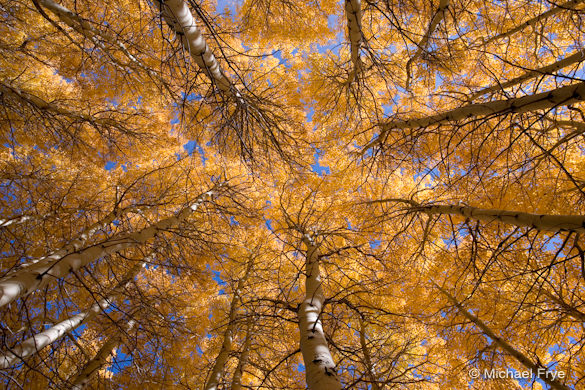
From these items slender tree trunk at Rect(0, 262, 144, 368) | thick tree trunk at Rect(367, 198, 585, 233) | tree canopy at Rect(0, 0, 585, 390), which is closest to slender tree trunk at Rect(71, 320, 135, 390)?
tree canopy at Rect(0, 0, 585, 390)

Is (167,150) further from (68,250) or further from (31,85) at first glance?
(68,250)

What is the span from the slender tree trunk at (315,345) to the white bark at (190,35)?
2004mm

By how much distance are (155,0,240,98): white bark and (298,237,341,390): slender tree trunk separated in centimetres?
200

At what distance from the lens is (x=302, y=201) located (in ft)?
15.9

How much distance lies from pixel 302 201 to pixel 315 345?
2.93 meters

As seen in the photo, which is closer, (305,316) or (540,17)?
(305,316)

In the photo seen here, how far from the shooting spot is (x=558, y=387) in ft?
9.70

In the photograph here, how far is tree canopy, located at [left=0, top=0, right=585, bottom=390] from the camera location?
7.82 ft

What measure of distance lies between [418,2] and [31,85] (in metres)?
7.75

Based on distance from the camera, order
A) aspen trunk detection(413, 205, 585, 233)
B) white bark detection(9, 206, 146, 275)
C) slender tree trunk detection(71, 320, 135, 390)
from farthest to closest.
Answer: slender tree trunk detection(71, 320, 135, 390), white bark detection(9, 206, 146, 275), aspen trunk detection(413, 205, 585, 233)

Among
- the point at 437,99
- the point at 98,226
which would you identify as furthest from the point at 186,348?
the point at 437,99

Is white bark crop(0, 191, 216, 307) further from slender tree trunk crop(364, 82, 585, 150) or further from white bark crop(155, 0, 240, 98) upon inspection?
slender tree trunk crop(364, 82, 585, 150)

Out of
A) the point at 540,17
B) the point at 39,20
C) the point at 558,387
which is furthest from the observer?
the point at 39,20

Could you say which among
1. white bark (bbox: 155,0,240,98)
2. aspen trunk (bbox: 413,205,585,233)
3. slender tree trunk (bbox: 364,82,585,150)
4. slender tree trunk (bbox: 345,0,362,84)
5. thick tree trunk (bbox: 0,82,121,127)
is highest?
slender tree trunk (bbox: 345,0,362,84)
